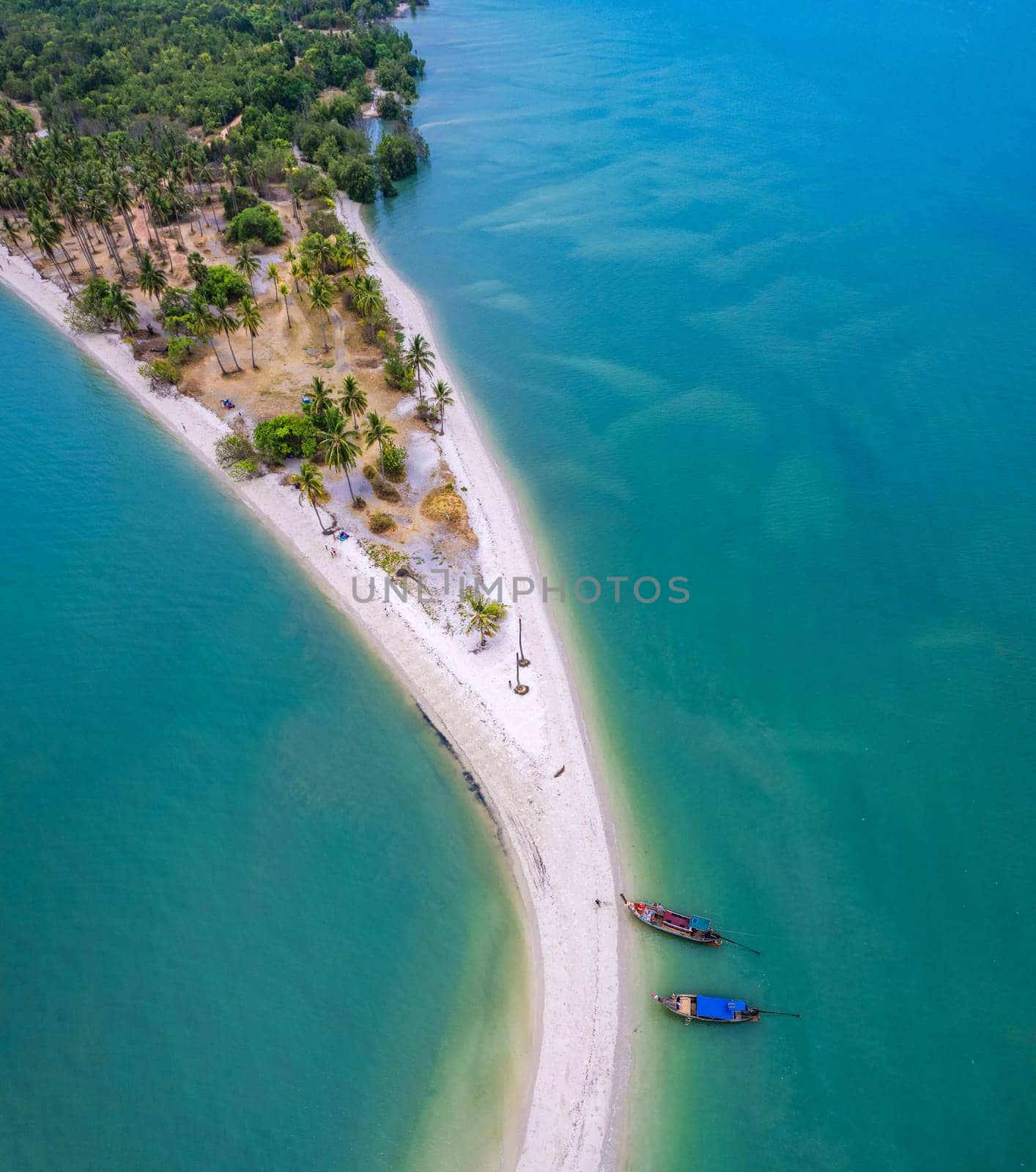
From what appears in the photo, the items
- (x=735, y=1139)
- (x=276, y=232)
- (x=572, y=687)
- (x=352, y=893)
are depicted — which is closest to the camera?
(x=735, y=1139)

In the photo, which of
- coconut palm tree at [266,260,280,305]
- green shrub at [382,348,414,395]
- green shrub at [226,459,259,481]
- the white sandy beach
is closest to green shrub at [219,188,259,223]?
coconut palm tree at [266,260,280,305]

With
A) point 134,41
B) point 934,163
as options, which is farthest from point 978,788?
point 134,41

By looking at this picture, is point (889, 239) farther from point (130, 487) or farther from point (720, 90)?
point (130, 487)

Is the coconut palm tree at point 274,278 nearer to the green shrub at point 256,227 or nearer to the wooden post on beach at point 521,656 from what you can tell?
the green shrub at point 256,227

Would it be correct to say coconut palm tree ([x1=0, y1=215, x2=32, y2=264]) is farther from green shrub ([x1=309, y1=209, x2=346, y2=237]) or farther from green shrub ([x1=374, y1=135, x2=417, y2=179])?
green shrub ([x1=374, y1=135, x2=417, y2=179])

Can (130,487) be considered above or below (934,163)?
below

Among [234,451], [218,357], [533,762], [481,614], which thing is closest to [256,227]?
[218,357]

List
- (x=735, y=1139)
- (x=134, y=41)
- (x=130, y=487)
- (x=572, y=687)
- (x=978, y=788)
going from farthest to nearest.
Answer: (x=134, y=41) → (x=130, y=487) → (x=572, y=687) → (x=978, y=788) → (x=735, y=1139)
